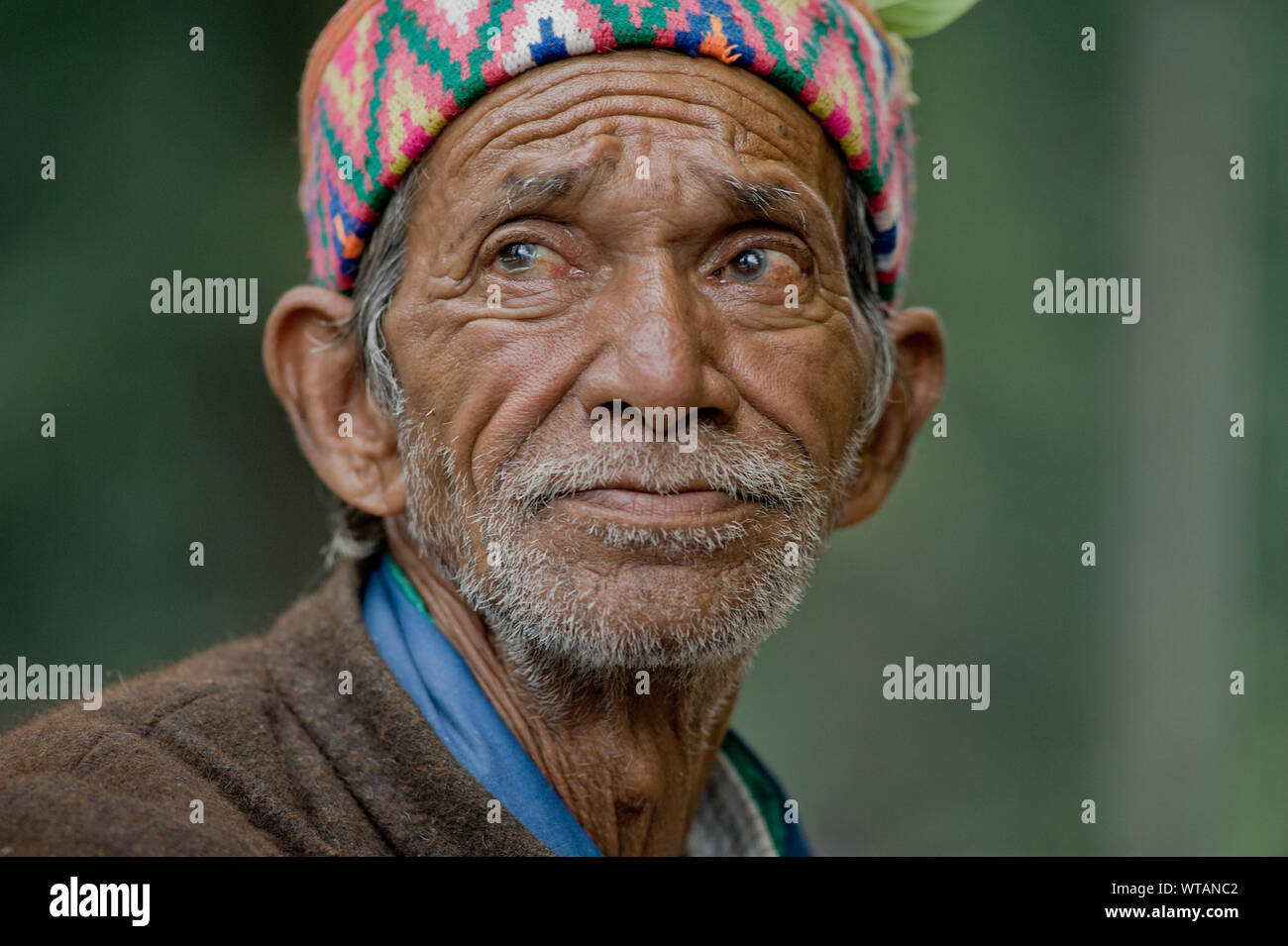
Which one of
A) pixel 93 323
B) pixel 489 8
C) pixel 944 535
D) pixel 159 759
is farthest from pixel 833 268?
pixel 944 535

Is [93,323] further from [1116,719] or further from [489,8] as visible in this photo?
[1116,719]

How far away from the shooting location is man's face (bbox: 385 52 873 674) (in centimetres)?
238

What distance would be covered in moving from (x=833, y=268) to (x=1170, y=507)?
3.69 meters

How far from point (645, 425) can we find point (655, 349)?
15 cm

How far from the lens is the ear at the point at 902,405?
307 cm

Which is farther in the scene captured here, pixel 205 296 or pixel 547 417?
pixel 205 296

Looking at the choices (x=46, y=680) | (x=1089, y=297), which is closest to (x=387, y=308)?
(x=46, y=680)

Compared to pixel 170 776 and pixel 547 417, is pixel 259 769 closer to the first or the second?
pixel 170 776

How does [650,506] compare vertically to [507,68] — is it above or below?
below

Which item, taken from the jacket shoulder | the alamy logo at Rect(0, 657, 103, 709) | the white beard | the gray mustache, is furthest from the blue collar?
the alamy logo at Rect(0, 657, 103, 709)

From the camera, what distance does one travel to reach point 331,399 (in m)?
2.85

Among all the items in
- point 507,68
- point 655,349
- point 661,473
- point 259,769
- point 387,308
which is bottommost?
point 259,769

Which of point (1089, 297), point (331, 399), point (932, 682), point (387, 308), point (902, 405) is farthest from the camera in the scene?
point (932, 682)
